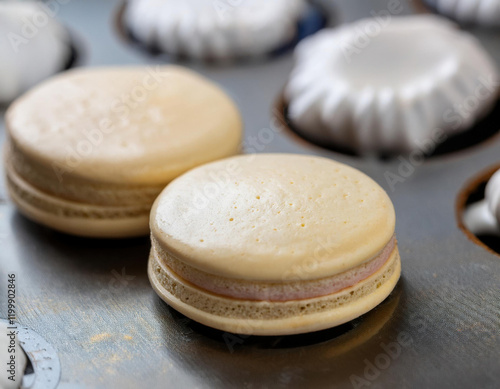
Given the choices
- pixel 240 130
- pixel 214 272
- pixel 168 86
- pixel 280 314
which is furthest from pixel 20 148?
pixel 280 314

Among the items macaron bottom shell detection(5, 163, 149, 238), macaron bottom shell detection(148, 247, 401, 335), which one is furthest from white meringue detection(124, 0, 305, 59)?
→ macaron bottom shell detection(148, 247, 401, 335)

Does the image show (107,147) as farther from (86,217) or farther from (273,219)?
(273,219)

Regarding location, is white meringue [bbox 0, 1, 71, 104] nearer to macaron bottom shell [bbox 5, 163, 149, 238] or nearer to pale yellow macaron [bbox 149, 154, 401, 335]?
macaron bottom shell [bbox 5, 163, 149, 238]

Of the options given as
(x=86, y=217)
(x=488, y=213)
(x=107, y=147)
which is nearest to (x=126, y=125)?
(x=107, y=147)

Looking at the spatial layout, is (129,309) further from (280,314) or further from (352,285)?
(352,285)

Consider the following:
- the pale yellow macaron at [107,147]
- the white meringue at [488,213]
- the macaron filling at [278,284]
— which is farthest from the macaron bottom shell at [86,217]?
the white meringue at [488,213]

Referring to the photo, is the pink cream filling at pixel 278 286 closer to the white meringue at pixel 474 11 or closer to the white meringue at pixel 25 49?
the white meringue at pixel 25 49
